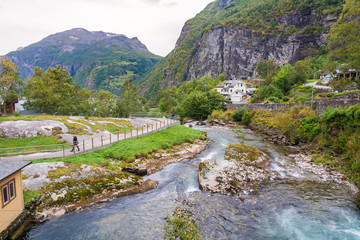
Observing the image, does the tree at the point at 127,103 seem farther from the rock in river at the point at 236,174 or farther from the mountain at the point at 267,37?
the mountain at the point at 267,37

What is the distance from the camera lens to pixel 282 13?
156875 millimetres

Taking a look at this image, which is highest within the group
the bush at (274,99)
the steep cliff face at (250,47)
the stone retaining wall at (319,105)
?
the steep cliff face at (250,47)

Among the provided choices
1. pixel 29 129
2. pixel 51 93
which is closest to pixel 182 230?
pixel 29 129

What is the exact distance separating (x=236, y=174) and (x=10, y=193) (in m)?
18.4

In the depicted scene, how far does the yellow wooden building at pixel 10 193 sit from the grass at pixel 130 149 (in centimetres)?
616

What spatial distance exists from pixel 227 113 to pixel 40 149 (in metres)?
55.3

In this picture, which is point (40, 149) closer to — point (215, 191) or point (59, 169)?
point (59, 169)

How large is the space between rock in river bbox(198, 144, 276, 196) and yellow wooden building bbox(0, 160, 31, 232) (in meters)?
13.7

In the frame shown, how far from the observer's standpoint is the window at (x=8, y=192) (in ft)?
38.0

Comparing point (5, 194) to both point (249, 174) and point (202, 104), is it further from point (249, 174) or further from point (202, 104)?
point (202, 104)

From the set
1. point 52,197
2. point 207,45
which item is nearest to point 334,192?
point 52,197

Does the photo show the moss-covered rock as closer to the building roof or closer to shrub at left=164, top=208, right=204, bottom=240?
shrub at left=164, top=208, right=204, bottom=240

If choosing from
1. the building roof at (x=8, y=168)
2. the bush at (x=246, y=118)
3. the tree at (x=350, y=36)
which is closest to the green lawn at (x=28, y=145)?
the building roof at (x=8, y=168)

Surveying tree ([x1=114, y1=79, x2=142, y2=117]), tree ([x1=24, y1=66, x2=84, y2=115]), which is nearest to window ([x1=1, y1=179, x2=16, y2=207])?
tree ([x1=24, y1=66, x2=84, y2=115])
